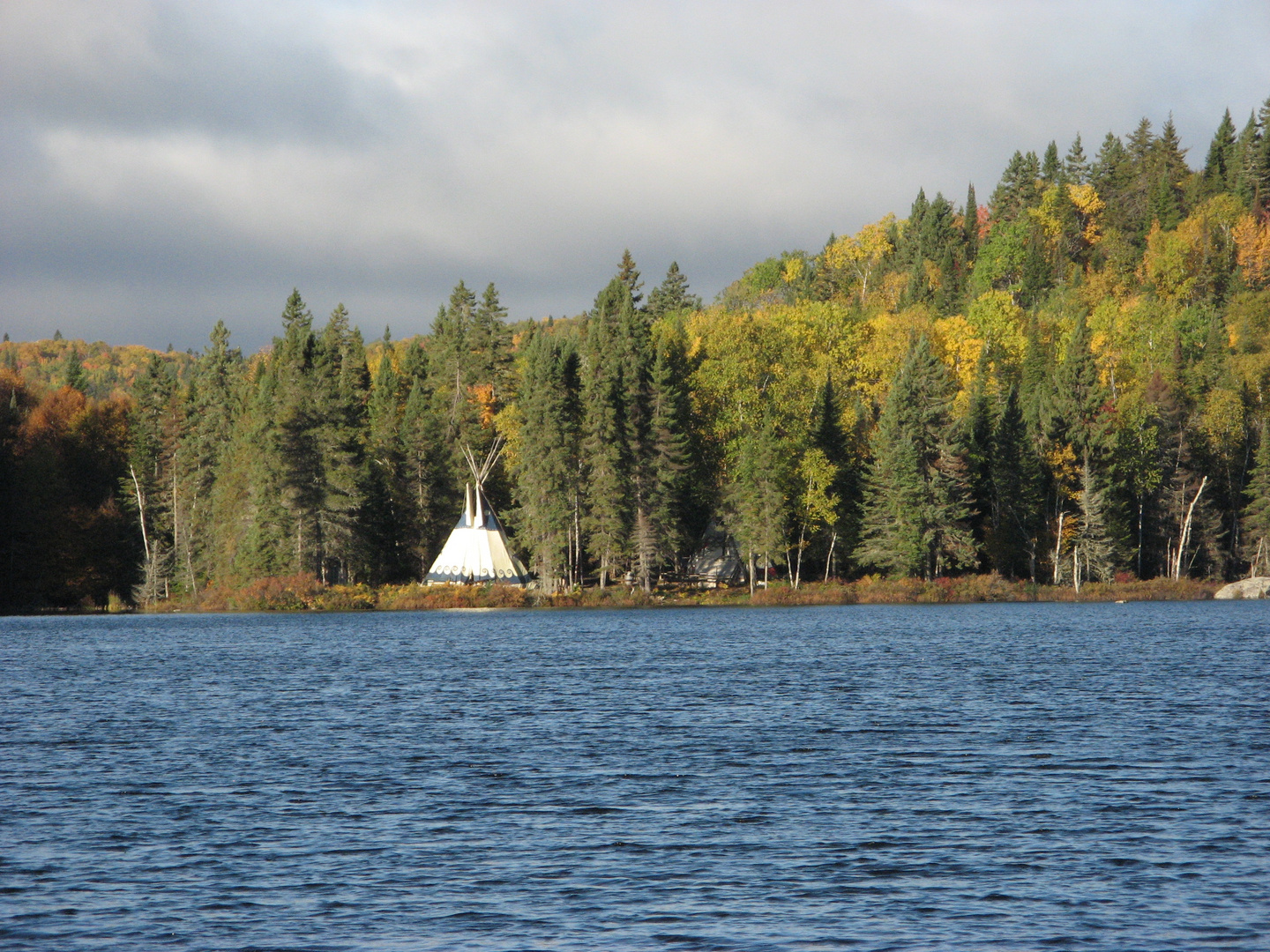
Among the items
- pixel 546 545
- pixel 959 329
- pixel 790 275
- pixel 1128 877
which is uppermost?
pixel 790 275

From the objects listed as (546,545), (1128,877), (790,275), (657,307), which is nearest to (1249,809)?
(1128,877)

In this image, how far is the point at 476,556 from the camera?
90.0m

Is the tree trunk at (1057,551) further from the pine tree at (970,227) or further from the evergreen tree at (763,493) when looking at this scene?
the pine tree at (970,227)

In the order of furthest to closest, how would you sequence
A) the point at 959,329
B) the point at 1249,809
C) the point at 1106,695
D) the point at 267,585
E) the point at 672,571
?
the point at 959,329, the point at 672,571, the point at 267,585, the point at 1106,695, the point at 1249,809

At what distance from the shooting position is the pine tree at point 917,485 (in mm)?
88188

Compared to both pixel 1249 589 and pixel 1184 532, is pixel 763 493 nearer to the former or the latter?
pixel 1184 532

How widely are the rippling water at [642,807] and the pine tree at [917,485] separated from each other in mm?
41860

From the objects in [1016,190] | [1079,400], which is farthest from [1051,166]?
[1079,400]

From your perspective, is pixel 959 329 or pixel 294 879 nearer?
pixel 294 879

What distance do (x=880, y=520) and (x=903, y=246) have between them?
85.1 meters

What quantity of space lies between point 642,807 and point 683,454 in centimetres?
6764

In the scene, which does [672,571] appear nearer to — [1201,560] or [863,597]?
[863,597]

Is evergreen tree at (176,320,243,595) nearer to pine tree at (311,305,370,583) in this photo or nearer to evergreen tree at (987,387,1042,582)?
pine tree at (311,305,370,583)

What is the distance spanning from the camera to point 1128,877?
56.1ft
